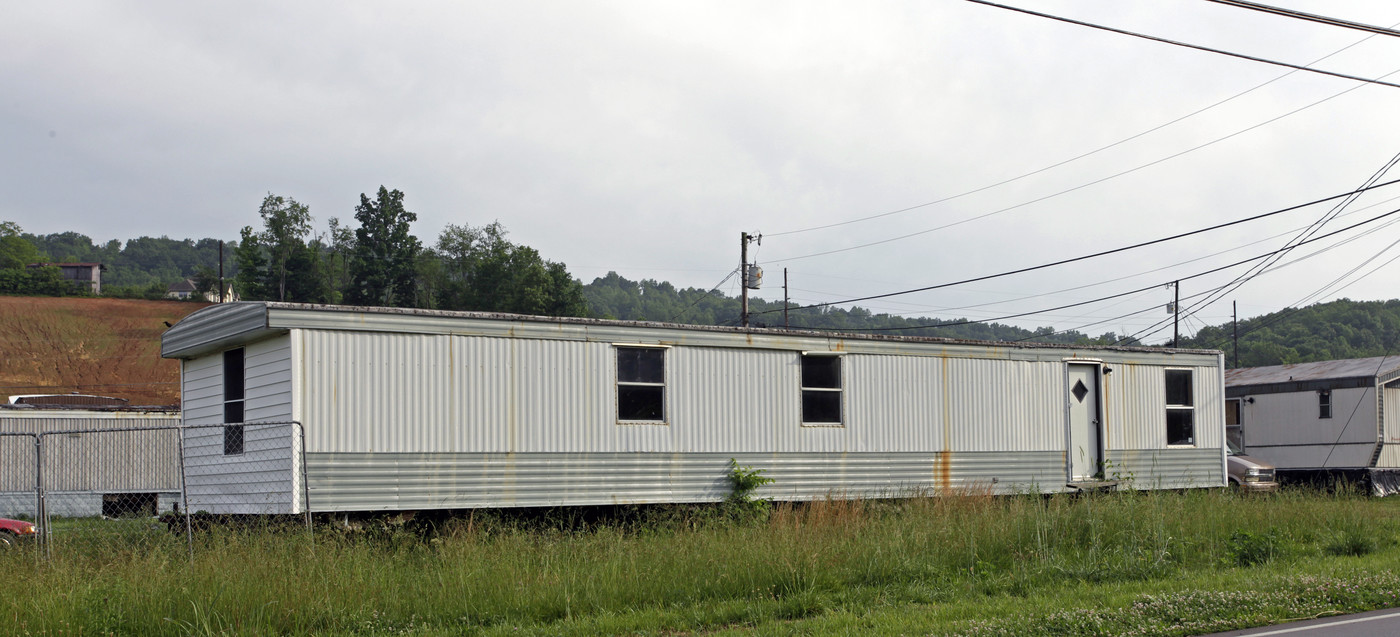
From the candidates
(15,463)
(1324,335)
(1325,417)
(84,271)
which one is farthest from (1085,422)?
(84,271)

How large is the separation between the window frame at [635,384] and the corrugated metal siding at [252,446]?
13.0 feet

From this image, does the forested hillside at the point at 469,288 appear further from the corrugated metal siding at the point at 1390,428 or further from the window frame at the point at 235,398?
the window frame at the point at 235,398

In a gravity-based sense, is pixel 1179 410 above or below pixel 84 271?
below

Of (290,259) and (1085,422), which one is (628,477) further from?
(290,259)

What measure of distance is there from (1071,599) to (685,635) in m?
3.22

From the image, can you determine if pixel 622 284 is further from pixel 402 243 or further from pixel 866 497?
pixel 866 497

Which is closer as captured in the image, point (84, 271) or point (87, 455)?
point (87, 455)

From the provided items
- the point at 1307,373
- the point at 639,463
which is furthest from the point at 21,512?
the point at 1307,373

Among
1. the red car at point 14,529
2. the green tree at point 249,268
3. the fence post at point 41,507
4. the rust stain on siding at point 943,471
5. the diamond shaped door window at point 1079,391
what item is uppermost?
the green tree at point 249,268

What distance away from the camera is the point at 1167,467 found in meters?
18.0

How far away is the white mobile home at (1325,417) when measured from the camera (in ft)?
75.2

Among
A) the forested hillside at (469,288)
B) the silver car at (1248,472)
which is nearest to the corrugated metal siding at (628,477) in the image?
the silver car at (1248,472)

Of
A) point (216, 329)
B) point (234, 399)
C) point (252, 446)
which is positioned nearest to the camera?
point (252, 446)

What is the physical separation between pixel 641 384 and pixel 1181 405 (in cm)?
997
